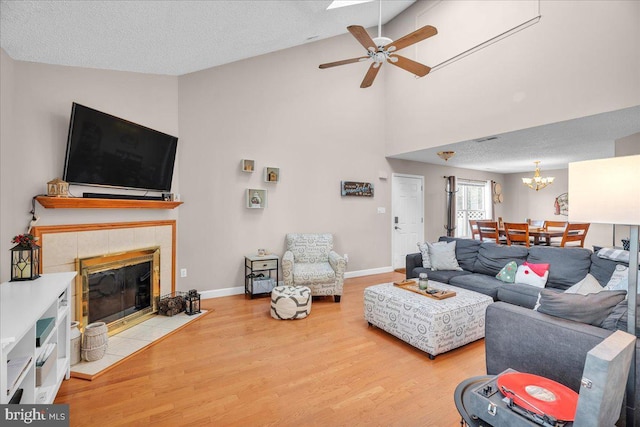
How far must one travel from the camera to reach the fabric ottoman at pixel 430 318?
2.48 m

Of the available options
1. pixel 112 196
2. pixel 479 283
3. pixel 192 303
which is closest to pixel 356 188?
pixel 479 283

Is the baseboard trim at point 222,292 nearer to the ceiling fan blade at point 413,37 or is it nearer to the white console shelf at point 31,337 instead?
the white console shelf at point 31,337

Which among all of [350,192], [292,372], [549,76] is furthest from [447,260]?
[292,372]

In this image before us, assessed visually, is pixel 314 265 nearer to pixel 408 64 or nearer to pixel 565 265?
pixel 408 64

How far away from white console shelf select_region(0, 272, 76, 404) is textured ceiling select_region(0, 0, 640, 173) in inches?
66.5

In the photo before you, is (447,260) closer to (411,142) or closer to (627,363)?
(411,142)

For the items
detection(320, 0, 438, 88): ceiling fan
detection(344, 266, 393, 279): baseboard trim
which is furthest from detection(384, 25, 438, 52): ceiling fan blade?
detection(344, 266, 393, 279): baseboard trim

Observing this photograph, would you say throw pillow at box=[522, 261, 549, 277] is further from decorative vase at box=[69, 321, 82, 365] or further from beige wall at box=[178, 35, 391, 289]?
decorative vase at box=[69, 321, 82, 365]

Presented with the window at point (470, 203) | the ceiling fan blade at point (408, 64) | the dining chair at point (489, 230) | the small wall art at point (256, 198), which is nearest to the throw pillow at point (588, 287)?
the ceiling fan blade at point (408, 64)

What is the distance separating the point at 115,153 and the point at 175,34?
1221 millimetres

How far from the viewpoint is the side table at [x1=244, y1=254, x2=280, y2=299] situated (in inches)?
159

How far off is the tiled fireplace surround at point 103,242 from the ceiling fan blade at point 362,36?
2822 mm

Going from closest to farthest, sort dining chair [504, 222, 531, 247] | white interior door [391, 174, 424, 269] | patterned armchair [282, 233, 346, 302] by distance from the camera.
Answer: patterned armchair [282, 233, 346, 302]
dining chair [504, 222, 531, 247]
white interior door [391, 174, 424, 269]

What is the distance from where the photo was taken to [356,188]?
5.20 m
